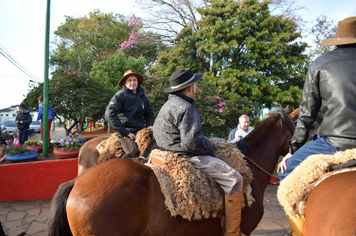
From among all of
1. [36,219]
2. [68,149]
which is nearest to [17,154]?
[68,149]

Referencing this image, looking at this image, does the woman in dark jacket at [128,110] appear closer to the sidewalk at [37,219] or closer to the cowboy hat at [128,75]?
the cowboy hat at [128,75]

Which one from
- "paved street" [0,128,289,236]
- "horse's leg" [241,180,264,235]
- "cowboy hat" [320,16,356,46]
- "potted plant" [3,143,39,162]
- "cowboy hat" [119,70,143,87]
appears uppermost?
"cowboy hat" [320,16,356,46]

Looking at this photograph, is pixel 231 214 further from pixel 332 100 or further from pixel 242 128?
pixel 242 128

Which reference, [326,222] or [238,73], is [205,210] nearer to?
[326,222]

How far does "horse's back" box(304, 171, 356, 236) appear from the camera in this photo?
148 centimetres

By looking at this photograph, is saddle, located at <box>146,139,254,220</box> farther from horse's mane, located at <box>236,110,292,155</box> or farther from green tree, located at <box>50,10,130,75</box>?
green tree, located at <box>50,10,130,75</box>

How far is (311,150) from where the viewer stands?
2.04 metres

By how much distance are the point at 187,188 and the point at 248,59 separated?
8.52 meters

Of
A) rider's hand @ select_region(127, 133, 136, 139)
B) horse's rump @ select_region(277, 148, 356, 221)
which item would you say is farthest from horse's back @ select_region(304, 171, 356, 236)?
rider's hand @ select_region(127, 133, 136, 139)

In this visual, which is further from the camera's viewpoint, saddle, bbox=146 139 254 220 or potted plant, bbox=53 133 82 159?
potted plant, bbox=53 133 82 159

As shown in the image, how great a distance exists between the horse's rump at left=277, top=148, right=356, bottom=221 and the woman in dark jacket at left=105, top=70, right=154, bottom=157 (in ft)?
8.20

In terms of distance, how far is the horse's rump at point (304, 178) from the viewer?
176 centimetres

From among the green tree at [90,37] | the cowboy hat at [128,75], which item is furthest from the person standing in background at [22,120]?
the green tree at [90,37]

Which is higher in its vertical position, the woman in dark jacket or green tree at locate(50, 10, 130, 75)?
green tree at locate(50, 10, 130, 75)
